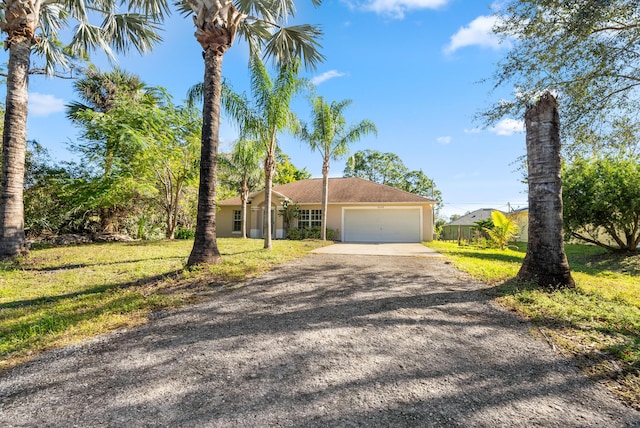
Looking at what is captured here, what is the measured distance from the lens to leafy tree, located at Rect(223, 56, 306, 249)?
1128 cm

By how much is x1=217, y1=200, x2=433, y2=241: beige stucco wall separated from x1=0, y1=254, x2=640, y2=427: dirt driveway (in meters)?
15.2

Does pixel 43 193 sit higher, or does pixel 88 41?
pixel 88 41

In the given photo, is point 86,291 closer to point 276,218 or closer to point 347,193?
point 276,218

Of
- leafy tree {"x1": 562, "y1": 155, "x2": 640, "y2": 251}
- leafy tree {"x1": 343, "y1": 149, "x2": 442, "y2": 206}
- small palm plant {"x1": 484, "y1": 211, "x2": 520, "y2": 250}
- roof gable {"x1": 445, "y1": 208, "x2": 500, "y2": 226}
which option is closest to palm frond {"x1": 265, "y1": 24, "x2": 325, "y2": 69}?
leafy tree {"x1": 562, "y1": 155, "x2": 640, "y2": 251}

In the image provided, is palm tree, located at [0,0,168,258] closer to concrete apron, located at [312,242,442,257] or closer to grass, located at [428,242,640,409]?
concrete apron, located at [312,242,442,257]

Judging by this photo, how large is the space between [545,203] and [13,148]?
42.8 feet

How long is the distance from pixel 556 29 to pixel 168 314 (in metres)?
9.85

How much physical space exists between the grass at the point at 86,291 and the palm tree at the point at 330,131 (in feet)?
29.9

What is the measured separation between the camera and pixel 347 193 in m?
20.9

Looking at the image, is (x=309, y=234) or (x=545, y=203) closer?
(x=545, y=203)

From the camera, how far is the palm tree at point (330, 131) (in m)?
16.2

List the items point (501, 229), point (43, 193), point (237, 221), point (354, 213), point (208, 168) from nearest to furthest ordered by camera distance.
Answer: point (208, 168) < point (43, 193) < point (501, 229) < point (354, 213) < point (237, 221)

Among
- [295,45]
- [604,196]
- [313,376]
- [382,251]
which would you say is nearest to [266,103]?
[295,45]

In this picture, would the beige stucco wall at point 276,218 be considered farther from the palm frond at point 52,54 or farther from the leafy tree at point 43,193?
the palm frond at point 52,54
